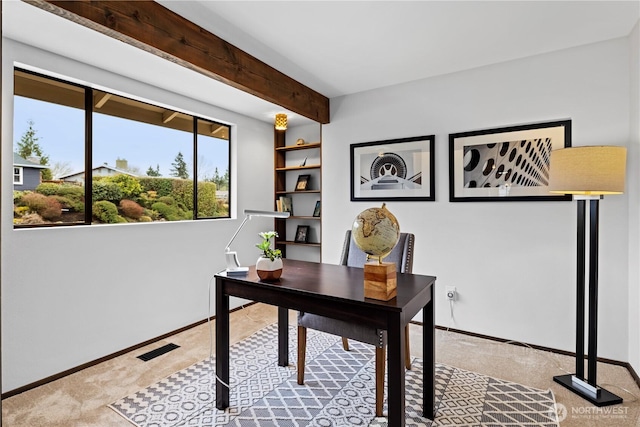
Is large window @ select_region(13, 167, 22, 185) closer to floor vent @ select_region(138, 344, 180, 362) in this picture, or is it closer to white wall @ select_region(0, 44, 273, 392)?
white wall @ select_region(0, 44, 273, 392)

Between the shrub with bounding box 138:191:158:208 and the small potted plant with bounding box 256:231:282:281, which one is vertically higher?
the shrub with bounding box 138:191:158:208

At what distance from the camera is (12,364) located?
7.88 feet

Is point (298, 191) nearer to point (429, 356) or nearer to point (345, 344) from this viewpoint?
point (345, 344)

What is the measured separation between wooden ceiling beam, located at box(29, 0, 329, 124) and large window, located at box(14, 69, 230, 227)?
3.44 ft

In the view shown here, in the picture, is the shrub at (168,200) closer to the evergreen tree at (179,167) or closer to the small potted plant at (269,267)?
the evergreen tree at (179,167)

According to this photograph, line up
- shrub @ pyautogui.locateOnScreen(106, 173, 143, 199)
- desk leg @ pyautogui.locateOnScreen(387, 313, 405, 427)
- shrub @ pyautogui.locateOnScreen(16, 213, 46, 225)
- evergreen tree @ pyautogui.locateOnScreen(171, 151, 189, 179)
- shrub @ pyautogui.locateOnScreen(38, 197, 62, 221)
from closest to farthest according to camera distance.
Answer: desk leg @ pyautogui.locateOnScreen(387, 313, 405, 427) → shrub @ pyautogui.locateOnScreen(16, 213, 46, 225) → shrub @ pyautogui.locateOnScreen(38, 197, 62, 221) → shrub @ pyautogui.locateOnScreen(106, 173, 143, 199) → evergreen tree @ pyautogui.locateOnScreen(171, 151, 189, 179)

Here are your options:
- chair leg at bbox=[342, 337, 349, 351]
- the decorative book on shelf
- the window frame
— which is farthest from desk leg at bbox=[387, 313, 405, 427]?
the decorative book on shelf

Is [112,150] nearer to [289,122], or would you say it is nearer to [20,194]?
[20,194]

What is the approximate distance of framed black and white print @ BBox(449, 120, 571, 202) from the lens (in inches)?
115

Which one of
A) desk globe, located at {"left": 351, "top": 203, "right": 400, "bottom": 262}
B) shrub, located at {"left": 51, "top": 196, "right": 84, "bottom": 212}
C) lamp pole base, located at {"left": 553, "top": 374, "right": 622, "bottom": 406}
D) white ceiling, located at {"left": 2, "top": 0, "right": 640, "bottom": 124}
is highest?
white ceiling, located at {"left": 2, "top": 0, "right": 640, "bottom": 124}

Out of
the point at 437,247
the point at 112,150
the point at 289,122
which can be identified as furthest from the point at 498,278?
the point at 112,150

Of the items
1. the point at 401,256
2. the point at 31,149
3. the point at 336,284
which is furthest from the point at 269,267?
the point at 31,149

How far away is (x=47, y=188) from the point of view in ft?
8.77

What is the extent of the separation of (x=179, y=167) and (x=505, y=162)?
9.69 feet
